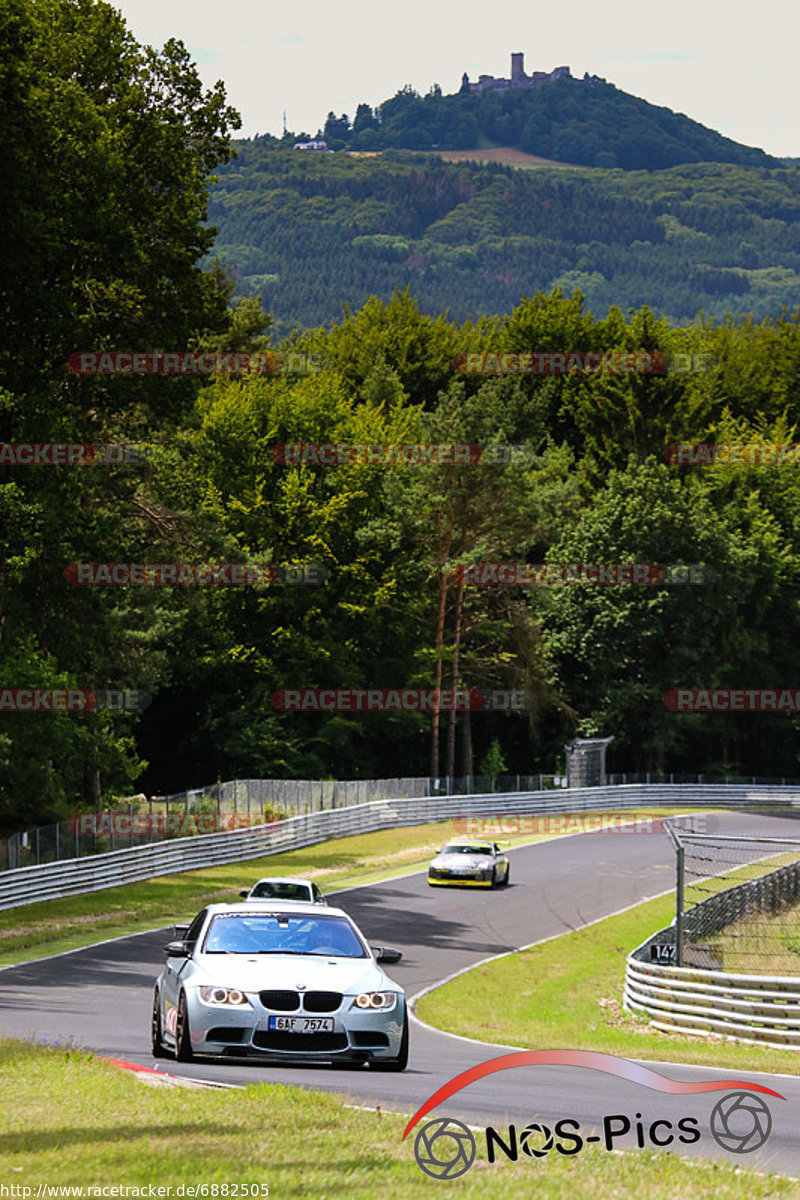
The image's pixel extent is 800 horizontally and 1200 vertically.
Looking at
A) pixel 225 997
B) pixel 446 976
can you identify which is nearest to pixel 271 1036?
pixel 225 997

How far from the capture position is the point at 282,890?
25.7 meters

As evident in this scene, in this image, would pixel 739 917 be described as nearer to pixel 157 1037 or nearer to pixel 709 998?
pixel 709 998

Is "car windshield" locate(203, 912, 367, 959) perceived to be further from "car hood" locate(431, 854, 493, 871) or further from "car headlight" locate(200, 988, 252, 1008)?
"car hood" locate(431, 854, 493, 871)

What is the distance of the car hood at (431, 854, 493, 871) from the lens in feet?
134

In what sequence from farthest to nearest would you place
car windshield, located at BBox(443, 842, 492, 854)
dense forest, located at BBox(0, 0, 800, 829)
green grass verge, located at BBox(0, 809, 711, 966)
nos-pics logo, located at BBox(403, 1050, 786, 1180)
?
car windshield, located at BBox(443, 842, 492, 854)
dense forest, located at BBox(0, 0, 800, 829)
green grass verge, located at BBox(0, 809, 711, 966)
nos-pics logo, located at BBox(403, 1050, 786, 1180)

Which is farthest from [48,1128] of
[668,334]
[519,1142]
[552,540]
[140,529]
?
[668,334]

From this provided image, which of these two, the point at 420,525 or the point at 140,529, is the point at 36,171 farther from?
the point at 420,525

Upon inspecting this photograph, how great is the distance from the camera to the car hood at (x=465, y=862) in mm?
40750

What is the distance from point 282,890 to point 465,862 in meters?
15.7

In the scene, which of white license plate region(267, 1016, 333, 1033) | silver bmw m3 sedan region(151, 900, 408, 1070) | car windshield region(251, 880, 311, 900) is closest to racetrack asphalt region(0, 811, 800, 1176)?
silver bmw m3 sedan region(151, 900, 408, 1070)

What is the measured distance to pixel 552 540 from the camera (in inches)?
3177

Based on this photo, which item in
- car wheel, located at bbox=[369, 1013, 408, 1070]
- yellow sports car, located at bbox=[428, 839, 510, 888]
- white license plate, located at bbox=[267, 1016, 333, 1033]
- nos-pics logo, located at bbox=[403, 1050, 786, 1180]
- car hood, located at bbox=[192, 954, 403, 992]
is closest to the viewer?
nos-pics logo, located at bbox=[403, 1050, 786, 1180]

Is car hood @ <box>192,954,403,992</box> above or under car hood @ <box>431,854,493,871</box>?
above

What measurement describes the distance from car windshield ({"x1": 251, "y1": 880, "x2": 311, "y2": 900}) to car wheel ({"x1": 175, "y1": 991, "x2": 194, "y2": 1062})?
12.4 m
